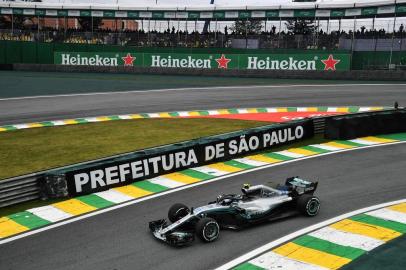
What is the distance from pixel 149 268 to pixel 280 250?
8.37ft

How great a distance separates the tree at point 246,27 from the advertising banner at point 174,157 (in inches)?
1157

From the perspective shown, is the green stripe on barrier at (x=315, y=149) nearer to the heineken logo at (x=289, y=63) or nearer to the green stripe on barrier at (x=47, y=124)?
the green stripe on barrier at (x=47, y=124)

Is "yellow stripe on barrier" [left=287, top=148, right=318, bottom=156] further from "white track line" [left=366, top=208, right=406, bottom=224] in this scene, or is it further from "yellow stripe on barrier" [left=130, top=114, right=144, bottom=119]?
"yellow stripe on barrier" [left=130, top=114, right=144, bottom=119]

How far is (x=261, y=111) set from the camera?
85.6 ft

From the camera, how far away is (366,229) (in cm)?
1001

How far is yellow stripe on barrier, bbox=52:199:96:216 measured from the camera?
11406mm

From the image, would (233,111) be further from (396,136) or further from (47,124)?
(47,124)

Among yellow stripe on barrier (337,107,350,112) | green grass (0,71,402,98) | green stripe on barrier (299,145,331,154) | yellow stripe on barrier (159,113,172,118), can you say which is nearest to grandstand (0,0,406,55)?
green grass (0,71,402,98)

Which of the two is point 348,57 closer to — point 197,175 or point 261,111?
point 261,111

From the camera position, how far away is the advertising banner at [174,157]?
41.2 feet

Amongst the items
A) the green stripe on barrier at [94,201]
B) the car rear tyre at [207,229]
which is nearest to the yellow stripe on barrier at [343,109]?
the green stripe on barrier at [94,201]

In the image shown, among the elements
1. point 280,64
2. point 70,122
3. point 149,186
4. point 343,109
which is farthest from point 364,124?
point 280,64

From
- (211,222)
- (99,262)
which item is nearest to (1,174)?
(99,262)

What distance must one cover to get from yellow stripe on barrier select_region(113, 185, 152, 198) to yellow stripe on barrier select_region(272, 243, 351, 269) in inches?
180
